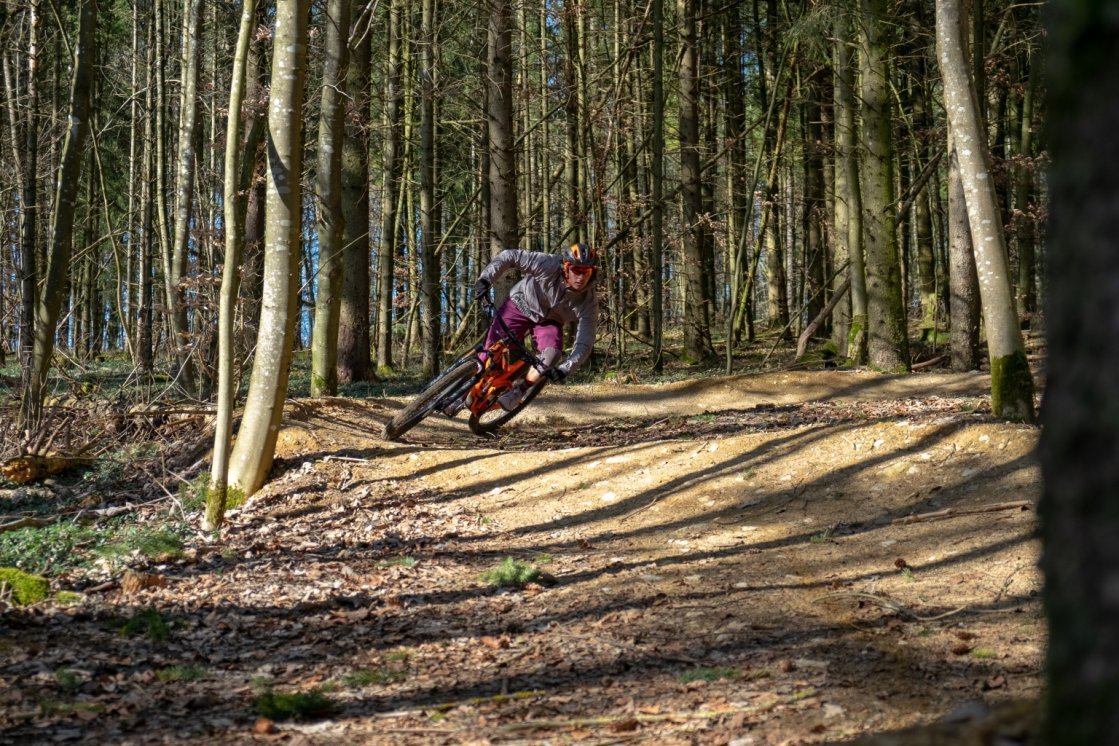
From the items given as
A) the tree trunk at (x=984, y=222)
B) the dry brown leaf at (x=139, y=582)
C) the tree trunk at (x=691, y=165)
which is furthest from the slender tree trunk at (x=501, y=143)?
the dry brown leaf at (x=139, y=582)

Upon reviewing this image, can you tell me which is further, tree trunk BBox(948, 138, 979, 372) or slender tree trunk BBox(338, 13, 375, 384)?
slender tree trunk BBox(338, 13, 375, 384)

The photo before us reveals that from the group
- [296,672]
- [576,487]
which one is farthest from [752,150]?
[296,672]

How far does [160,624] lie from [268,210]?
4.05m

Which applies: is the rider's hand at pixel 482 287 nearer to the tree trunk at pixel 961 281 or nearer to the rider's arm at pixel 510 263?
the rider's arm at pixel 510 263

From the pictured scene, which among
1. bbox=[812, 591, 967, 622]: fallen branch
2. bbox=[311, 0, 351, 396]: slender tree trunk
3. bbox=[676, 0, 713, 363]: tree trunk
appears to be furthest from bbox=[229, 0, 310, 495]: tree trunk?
bbox=[676, 0, 713, 363]: tree trunk

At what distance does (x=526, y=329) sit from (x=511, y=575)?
4.84 meters

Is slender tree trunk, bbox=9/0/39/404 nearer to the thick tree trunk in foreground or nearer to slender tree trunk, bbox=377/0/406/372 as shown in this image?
slender tree trunk, bbox=377/0/406/372

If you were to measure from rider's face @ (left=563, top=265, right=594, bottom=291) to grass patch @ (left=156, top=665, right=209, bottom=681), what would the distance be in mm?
6174

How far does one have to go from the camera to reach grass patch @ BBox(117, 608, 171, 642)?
17.9ft

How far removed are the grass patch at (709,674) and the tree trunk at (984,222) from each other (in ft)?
15.4

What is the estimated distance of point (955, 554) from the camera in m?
6.16

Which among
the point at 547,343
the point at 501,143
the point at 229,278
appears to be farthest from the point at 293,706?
the point at 501,143

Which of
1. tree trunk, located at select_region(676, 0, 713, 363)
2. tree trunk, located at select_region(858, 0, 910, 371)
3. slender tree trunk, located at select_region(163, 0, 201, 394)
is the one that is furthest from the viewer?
tree trunk, located at select_region(676, 0, 713, 363)

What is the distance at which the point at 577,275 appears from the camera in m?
10.3
